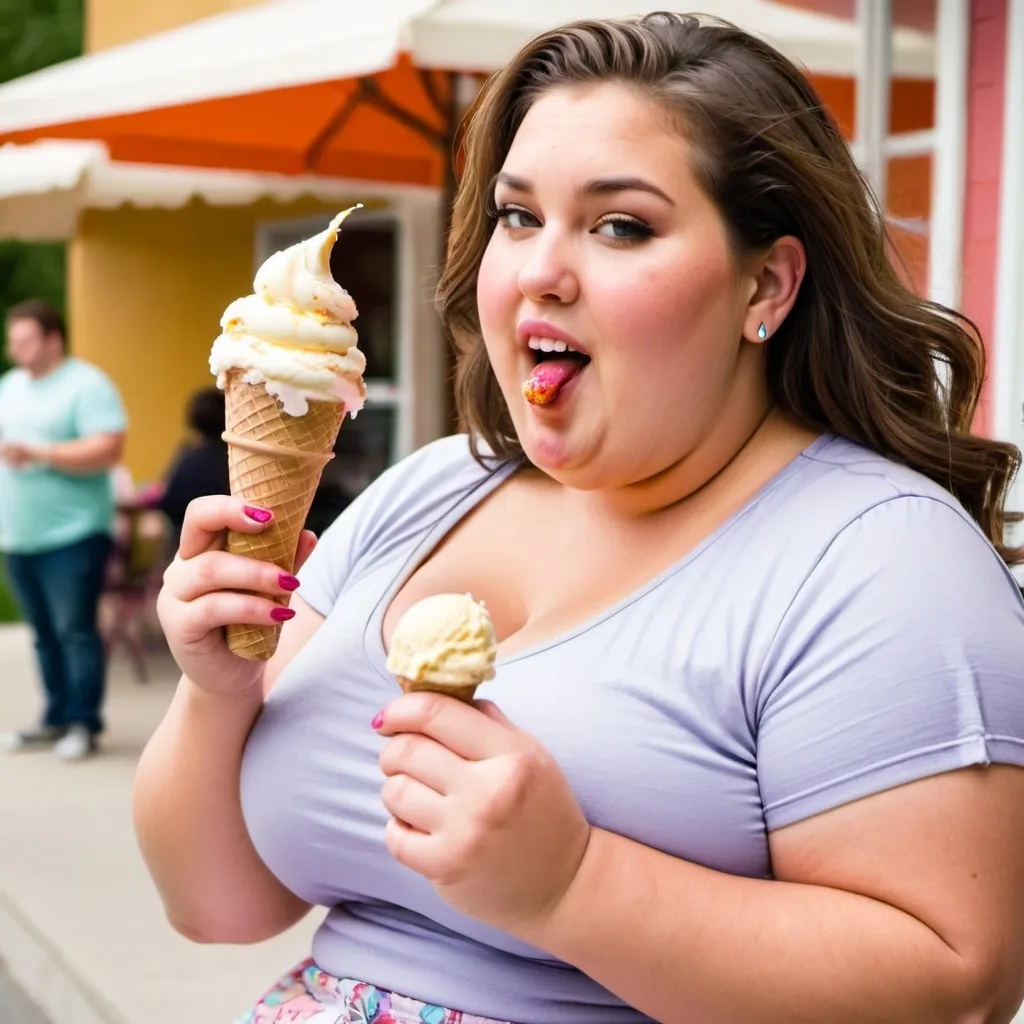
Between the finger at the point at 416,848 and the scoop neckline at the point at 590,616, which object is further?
the scoop neckline at the point at 590,616

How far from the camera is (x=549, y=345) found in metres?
1.53

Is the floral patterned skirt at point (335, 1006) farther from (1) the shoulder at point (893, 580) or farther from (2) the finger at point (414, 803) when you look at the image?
(1) the shoulder at point (893, 580)

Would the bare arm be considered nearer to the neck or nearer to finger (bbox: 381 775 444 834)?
finger (bbox: 381 775 444 834)

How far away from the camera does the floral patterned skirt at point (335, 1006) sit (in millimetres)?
1584

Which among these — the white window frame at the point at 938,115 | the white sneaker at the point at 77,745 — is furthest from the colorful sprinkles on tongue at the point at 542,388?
the white sneaker at the point at 77,745

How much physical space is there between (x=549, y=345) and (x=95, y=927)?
356cm

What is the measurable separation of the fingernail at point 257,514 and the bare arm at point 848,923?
542 mm

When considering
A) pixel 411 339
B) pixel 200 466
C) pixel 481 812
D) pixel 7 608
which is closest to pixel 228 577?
pixel 481 812

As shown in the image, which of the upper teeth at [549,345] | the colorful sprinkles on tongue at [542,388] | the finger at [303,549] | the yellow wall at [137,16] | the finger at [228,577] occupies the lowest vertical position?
the finger at [303,549]

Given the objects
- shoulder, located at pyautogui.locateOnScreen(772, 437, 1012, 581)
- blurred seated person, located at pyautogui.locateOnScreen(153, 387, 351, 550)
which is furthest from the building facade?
blurred seated person, located at pyautogui.locateOnScreen(153, 387, 351, 550)

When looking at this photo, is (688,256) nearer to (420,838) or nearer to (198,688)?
(420,838)

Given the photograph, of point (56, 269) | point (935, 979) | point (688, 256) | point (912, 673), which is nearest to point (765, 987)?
point (935, 979)

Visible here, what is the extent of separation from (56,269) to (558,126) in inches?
739

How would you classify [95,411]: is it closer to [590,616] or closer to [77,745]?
[77,745]
